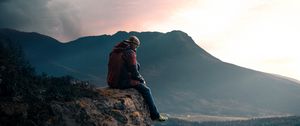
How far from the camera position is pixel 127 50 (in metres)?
15.4

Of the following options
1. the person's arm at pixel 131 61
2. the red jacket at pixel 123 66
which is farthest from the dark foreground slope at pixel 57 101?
the person's arm at pixel 131 61

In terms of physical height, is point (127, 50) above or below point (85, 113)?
above

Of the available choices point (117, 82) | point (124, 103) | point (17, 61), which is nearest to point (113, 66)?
point (117, 82)

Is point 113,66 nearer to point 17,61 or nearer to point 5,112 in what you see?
point 17,61

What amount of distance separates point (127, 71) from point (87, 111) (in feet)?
10.5

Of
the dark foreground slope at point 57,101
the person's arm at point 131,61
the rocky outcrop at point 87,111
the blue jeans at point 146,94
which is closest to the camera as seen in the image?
the rocky outcrop at point 87,111

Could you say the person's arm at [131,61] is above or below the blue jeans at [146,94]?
above

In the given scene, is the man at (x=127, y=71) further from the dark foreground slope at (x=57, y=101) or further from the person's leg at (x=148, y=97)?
the dark foreground slope at (x=57, y=101)

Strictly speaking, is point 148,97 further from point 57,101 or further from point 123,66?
point 57,101

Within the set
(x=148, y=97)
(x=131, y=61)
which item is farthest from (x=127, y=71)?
(x=148, y=97)

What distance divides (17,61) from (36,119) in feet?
11.3

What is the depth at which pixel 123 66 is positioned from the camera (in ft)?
50.0

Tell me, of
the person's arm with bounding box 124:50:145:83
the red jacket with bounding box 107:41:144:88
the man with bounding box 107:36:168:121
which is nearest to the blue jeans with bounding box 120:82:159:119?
the man with bounding box 107:36:168:121

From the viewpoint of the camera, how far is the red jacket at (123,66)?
15234mm
